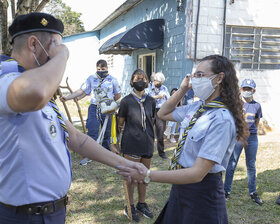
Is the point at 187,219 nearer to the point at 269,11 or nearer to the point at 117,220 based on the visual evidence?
the point at 117,220

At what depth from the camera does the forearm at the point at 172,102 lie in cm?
261

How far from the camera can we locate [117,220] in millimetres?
3836

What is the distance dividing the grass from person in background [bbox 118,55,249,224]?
1876mm

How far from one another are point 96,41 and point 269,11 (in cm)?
1414

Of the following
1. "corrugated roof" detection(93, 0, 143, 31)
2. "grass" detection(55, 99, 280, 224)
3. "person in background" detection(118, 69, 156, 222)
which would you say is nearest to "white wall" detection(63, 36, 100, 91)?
"corrugated roof" detection(93, 0, 143, 31)

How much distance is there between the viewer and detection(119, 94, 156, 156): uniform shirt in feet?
13.0

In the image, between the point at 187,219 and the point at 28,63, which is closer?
the point at 28,63

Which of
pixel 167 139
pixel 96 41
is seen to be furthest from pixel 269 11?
pixel 96 41

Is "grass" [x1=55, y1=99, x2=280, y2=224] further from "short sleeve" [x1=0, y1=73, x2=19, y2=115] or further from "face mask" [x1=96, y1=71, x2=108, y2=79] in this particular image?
"short sleeve" [x1=0, y1=73, x2=19, y2=115]

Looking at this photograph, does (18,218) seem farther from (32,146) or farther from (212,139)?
(212,139)

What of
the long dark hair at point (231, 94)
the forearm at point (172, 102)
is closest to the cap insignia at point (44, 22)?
the long dark hair at point (231, 94)

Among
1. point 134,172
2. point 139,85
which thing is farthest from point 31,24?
point 139,85

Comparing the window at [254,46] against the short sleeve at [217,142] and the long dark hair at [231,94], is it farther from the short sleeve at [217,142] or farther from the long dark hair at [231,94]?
the short sleeve at [217,142]

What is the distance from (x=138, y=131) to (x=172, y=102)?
4.93ft
